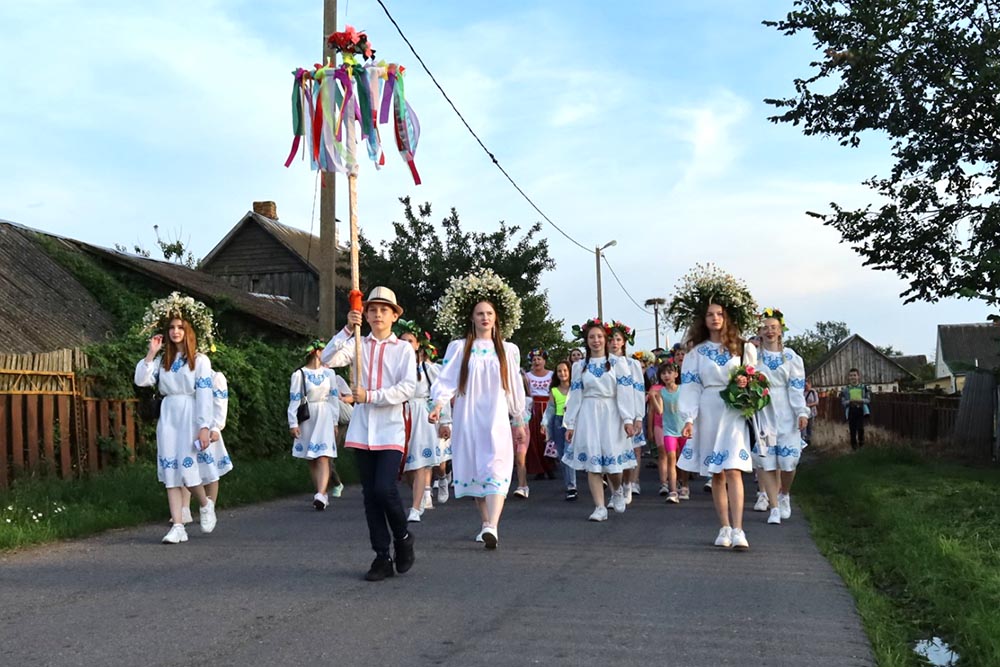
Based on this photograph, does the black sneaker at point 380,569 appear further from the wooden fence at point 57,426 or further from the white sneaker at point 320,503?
the wooden fence at point 57,426

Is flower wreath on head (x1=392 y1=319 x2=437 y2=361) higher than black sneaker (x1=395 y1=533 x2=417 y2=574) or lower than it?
higher

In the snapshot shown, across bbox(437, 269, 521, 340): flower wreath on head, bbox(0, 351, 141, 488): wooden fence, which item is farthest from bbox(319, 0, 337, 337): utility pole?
bbox(437, 269, 521, 340): flower wreath on head

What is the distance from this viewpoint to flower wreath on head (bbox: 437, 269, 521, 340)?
9.76 metres

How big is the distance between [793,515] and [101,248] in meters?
19.7

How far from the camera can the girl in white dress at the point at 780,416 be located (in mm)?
11531

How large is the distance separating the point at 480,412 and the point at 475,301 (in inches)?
41.0

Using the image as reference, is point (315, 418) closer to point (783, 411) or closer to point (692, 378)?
point (692, 378)

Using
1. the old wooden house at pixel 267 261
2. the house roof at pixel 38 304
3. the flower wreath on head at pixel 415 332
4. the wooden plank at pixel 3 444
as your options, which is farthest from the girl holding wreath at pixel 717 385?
the old wooden house at pixel 267 261

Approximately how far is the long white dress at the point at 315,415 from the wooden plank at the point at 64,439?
8.50 feet

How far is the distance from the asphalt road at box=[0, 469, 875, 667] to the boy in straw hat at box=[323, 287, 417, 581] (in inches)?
11.1

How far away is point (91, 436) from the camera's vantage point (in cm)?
1328

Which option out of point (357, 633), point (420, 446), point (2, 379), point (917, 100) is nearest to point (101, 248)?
point (2, 379)

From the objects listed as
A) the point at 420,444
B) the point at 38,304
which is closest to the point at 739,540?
the point at 420,444

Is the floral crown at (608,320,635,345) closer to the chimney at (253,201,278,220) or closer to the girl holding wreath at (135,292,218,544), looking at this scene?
the girl holding wreath at (135,292,218,544)
